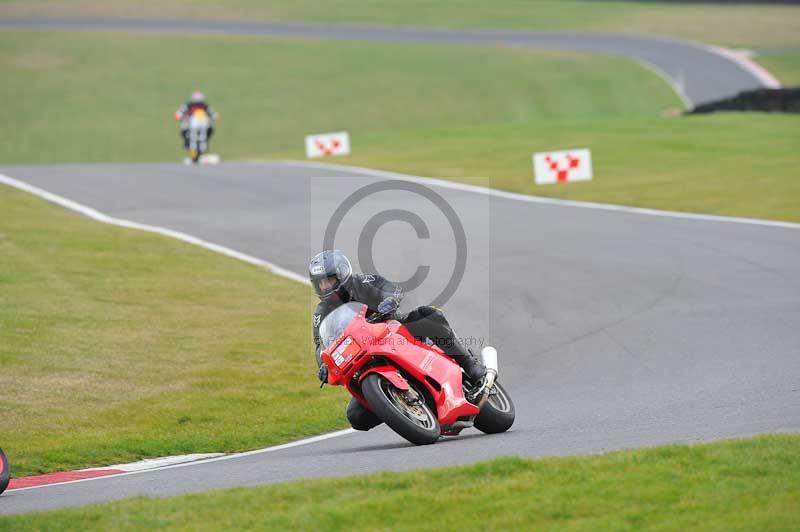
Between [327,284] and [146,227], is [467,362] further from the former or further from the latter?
[146,227]

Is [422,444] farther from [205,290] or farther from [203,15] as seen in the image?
[203,15]

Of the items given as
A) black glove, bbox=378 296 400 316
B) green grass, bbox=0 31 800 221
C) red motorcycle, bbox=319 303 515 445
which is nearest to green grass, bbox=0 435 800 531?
red motorcycle, bbox=319 303 515 445

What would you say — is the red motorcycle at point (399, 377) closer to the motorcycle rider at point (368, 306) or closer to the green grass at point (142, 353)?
the motorcycle rider at point (368, 306)

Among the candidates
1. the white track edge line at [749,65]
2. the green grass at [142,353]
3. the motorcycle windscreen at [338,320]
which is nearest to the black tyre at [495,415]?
the motorcycle windscreen at [338,320]

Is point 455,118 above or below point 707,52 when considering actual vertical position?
below

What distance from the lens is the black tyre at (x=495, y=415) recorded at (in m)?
10.1

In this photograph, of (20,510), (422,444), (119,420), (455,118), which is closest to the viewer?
(20,510)

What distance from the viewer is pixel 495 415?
10.1 m

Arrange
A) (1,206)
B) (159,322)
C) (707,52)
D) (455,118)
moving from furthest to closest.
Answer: (707,52) < (455,118) < (1,206) < (159,322)

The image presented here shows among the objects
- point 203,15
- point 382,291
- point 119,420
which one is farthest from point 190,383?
point 203,15

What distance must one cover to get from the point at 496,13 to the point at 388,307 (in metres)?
60.0

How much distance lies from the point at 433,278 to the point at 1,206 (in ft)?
31.5

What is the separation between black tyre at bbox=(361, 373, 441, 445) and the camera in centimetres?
922

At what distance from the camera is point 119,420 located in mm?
12164
